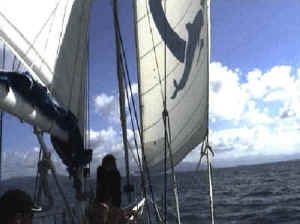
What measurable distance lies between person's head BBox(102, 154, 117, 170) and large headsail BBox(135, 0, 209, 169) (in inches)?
81.9

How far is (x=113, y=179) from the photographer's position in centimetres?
499

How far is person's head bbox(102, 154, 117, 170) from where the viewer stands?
16.5 ft

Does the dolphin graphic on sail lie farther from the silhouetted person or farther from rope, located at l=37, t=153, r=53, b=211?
rope, located at l=37, t=153, r=53, b=211

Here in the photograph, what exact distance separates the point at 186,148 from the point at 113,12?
347cm

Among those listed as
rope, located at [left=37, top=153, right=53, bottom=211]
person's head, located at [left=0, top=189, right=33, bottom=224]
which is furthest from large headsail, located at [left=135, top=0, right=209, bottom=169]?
person's head, located at [left=0, top=189, right=33, bottom=224]

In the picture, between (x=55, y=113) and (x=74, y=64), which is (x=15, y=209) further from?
(x=74, y=64)

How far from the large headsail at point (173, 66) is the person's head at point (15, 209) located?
5039mm

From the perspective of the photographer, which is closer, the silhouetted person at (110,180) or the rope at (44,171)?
the rope at (44,171)

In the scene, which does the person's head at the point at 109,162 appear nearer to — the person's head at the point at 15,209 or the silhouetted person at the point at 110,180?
the silhouetted person at the point at 110,180

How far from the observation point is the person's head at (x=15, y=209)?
6.15 ft

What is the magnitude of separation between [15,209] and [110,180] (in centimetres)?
312

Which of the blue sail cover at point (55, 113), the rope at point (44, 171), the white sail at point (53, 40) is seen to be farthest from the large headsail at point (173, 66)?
the rope at point (44, 171)

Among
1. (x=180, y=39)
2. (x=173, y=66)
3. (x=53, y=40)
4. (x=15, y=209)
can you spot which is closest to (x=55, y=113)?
(x=53, y=40)

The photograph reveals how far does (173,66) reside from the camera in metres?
7.12
